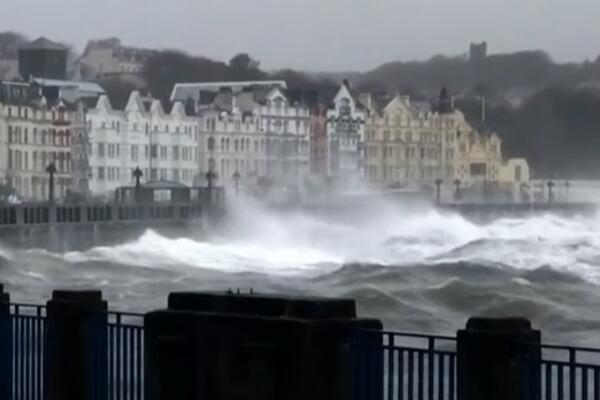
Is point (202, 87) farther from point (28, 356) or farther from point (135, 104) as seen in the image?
point (28, 356)

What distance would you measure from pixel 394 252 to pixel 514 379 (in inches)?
1812

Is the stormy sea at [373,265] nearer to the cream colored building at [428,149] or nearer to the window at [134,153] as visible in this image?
the cream colored building at [428,149]

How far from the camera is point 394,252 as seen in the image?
52219 mm

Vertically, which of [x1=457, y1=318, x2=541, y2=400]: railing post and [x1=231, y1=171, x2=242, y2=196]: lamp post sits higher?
[x1=457, y1=318, x2=541, y2=400]: railing post

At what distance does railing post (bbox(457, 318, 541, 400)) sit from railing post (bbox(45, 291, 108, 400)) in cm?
218

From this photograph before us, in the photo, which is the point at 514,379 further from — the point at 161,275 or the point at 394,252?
the point at 394,252

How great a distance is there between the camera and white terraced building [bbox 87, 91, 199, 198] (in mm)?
67250

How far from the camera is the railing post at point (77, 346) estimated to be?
26.5 ft

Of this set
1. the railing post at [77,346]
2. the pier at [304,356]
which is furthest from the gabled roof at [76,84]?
the pier at [304,356]

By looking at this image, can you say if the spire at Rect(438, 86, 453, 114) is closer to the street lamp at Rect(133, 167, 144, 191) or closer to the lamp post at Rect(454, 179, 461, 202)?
the lamp post at Rect(454, 179, 461, 202)

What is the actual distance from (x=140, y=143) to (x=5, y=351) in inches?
2352

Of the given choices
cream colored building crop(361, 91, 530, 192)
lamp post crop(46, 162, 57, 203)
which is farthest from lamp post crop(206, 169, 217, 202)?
cream colored building crop(361, 91, 530, 192)

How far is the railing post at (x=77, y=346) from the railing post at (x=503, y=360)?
2175mm

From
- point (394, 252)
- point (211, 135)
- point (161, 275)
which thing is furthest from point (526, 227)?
point (161, 275)
